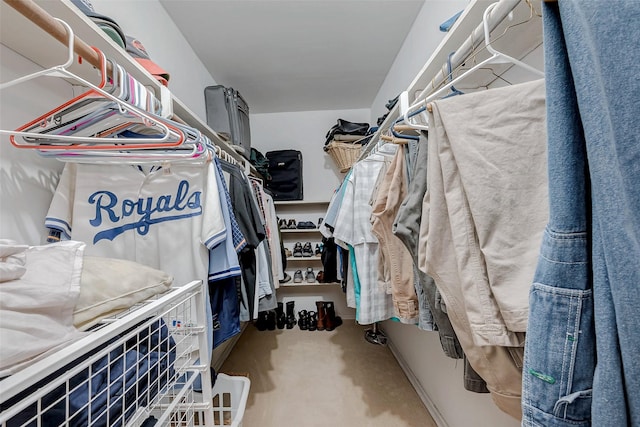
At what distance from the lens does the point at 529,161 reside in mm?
464

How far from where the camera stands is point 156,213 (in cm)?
86

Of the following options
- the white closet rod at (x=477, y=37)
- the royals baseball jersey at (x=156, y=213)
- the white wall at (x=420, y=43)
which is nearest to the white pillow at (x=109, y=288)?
the royals baseball jersey at (x=156, y=213)

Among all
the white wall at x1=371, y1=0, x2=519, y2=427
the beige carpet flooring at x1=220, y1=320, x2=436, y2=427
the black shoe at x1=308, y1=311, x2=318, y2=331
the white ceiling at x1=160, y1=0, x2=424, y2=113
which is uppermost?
the white ceiling at x1=160, y1=0, x2=424, y2=113

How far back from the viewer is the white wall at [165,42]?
115 cm

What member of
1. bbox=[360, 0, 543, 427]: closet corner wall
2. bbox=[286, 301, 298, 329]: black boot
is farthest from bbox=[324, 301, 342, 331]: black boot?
bbox=[360, 0, 543, 427]: closet corner wall

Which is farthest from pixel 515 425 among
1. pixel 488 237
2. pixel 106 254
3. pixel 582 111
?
pixel 106 254

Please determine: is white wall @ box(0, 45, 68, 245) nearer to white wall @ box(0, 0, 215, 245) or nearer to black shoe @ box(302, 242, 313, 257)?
white wall @ box(0, 0, 215, 245)

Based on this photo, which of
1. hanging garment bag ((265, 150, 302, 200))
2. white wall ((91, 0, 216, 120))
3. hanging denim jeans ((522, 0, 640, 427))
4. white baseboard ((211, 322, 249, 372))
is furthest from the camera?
hanging garment bag ((265, 150, 302, 200))

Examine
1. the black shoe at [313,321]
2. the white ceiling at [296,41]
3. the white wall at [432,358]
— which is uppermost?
the white ceiling at [296,41]

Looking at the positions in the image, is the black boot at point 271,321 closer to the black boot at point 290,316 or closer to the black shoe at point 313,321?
the black boot at point 290,316

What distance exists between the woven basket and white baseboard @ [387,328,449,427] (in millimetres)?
1619

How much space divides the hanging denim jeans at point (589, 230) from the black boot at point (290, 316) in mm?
2372

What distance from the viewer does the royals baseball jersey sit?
791 mm

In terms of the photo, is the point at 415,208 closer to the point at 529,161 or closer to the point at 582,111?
the point at 529,161
